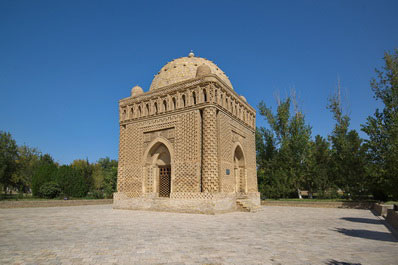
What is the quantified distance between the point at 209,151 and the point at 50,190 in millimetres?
15765

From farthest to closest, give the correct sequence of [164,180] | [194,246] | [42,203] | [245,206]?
[42,203]
[164,180]
[245,206]
[194,246]

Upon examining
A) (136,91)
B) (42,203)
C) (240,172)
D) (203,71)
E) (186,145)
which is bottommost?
(42,203)

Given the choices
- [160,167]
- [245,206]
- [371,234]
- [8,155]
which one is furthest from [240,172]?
[8,155]

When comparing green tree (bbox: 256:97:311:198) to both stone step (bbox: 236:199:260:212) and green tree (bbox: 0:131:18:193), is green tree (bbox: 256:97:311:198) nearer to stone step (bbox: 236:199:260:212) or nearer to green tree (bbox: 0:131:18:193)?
stone step (bbox: 236:199:260:212)

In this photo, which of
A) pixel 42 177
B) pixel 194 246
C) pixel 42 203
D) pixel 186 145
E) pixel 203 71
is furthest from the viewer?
pixel 42 177

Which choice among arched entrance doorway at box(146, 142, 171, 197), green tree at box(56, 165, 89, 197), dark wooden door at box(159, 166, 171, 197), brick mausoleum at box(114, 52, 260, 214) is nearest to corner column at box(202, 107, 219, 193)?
brick mausoleum at box(114, 52, 260, 214)

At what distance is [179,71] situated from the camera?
16203 mm

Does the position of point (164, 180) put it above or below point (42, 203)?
above

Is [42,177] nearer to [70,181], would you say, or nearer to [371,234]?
[70,181]

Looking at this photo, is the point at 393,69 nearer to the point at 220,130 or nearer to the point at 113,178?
the point at 220,130

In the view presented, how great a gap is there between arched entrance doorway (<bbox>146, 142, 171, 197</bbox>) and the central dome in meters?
4.21

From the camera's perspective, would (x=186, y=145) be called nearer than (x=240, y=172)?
Yes

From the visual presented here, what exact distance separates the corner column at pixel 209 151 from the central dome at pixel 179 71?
12.8 feet

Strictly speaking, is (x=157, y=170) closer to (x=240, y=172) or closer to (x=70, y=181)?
(x=240, y=172)
